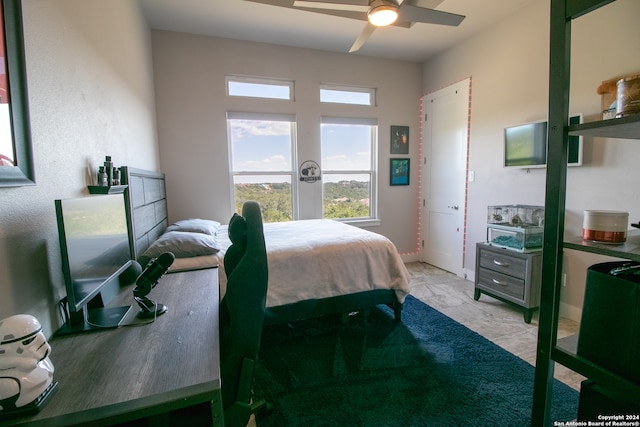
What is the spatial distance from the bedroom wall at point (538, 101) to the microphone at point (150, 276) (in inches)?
130

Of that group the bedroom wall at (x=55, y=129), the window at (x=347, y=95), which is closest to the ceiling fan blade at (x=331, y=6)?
the bedroom wall at (x=55, y=129)

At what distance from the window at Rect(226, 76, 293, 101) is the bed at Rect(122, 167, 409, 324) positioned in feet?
5.67

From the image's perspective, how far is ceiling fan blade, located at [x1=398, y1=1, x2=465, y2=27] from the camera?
220 centimetres

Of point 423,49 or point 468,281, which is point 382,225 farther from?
point 423,49

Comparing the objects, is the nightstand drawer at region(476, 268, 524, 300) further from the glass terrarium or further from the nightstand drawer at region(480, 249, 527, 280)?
the glass terrarium

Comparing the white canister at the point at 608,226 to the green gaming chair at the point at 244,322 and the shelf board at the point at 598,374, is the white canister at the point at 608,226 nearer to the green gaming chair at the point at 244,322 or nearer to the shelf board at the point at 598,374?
the shelf board at the point at 598,374

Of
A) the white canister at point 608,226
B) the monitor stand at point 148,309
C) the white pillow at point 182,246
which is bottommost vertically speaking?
the monitor stand at point 148,309

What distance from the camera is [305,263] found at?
241 cm

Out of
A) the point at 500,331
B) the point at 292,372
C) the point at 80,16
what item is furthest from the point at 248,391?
the point at 500,331

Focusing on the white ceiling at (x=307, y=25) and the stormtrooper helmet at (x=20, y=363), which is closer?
the stormtrooper helmet at (x=20, y=363)

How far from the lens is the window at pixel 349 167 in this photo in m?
4.33

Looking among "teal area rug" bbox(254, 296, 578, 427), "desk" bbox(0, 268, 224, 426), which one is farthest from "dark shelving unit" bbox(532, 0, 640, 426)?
"desk" bbox(0, 268, 224, 426)

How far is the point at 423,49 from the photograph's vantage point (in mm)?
4055

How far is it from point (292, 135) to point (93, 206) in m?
3.12
